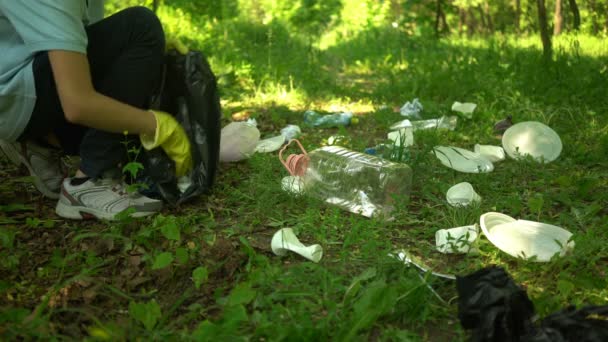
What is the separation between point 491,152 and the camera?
9.01ft

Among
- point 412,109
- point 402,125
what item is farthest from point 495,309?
point 412,109

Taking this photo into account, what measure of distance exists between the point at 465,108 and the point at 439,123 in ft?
0.99

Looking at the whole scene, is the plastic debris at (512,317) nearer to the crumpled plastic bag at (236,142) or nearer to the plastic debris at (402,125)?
the crumpled plastic bag at (236,142)

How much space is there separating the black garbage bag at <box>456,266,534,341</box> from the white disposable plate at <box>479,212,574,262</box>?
0.36 meters

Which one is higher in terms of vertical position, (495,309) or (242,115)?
(495,309)

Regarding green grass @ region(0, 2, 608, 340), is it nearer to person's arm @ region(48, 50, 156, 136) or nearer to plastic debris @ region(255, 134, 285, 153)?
plastic debris @ region(255, 134, 285, 153)

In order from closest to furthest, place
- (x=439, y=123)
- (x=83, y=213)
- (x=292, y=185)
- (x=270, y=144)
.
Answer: (x=83, y=213) < (x=292, y=185) < (x=270, y=144) < (x=439, y=123)

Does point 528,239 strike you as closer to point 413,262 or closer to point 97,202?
point 413,262

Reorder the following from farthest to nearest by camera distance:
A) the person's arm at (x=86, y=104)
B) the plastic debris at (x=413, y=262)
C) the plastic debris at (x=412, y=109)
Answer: the plastic debris at (x=412, y=109) < the person's arm at (x=86, y=104) < the plastic debris at (x=413, y=262)

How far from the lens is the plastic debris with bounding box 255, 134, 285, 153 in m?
2.89

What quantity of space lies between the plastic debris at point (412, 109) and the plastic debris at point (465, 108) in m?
0.22

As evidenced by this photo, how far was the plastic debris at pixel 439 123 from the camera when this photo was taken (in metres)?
3.23

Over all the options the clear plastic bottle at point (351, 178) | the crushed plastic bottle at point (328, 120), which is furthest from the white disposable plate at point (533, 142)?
→ the crushed plastic bottle at point (328, 120)

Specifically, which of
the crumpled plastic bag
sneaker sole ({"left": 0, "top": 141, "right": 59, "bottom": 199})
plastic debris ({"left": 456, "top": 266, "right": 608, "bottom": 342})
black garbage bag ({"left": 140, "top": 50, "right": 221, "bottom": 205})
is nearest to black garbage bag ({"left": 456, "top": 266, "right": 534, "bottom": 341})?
plastic debris ({"left": 456, "top": 266, "right": 608, "bottom": 342})
